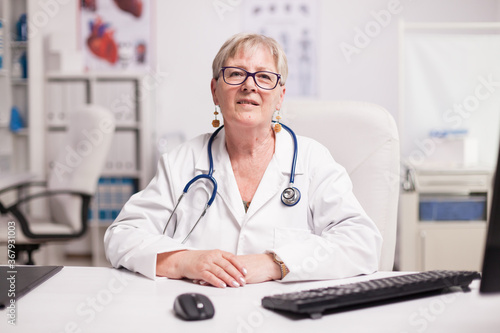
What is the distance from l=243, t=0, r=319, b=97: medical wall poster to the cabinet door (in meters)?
1.52

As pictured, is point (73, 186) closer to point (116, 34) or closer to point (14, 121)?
point (14, 121)

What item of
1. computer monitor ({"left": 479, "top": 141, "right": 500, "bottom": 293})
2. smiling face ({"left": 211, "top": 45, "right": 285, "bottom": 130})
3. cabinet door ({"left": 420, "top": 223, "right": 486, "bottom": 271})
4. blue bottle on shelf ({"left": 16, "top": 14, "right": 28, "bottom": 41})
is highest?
blue bottle on shelf ({"left": 16, "top": 14, "right": 28, "bottom": 41})

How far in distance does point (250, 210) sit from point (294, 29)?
9.60 ft

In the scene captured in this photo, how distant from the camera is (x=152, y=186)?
1482mm

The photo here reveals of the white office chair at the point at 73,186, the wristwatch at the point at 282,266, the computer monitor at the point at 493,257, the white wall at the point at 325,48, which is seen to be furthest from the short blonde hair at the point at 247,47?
the white wall at the point at 325,48

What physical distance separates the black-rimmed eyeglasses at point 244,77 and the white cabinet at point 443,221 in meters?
1.84

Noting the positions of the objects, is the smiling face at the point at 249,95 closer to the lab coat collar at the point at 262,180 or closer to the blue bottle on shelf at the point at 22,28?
the lab coat collar at the point at 262,180

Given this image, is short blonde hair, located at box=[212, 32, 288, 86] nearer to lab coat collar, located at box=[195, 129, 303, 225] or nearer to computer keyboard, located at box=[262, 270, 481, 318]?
lab coat collar, located at box=[195, 129, 303, 225]

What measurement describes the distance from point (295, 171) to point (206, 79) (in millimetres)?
2717

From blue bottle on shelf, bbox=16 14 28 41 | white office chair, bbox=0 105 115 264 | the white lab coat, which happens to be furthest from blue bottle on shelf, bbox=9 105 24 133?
the white lab coat

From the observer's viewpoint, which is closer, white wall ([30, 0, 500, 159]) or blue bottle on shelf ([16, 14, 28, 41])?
blue bottle on shelf ([16, 14, 28, 41])

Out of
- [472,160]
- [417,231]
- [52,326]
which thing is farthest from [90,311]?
[472,160]

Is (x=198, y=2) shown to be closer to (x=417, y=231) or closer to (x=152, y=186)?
(x=417, y=231)

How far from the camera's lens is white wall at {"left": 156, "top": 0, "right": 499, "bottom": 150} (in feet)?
13.1
